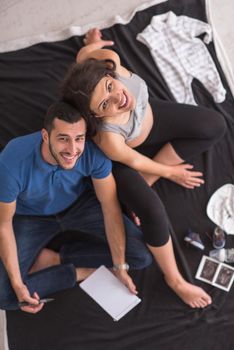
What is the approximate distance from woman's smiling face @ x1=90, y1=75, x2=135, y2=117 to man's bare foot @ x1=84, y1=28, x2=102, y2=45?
64 centimetres

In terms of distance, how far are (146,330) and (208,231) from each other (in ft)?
1.67

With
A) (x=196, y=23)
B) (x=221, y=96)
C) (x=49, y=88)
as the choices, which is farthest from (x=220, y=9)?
(x=49, y=88)

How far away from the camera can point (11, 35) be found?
2.34 m

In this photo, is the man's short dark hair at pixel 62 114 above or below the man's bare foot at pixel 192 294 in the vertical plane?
above

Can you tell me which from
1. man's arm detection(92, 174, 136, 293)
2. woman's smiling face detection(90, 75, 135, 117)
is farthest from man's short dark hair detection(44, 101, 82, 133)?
man's arm detection(92, 174, 136, 293)

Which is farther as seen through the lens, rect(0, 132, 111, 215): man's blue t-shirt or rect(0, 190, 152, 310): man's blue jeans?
rect(0, 190, 152, 310): man's blue jeans

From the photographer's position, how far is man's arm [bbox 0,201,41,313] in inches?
66.1

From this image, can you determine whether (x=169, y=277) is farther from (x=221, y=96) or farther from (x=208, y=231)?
(x=221, y=96)

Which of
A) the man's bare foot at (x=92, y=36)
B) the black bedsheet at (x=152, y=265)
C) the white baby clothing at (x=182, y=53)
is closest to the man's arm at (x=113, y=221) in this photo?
the black bedsheet at (x=152, y=265)

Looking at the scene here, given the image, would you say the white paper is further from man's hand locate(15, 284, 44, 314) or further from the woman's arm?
the woman's arm

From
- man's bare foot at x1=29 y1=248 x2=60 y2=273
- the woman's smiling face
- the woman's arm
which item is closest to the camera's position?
the woman's smiling face

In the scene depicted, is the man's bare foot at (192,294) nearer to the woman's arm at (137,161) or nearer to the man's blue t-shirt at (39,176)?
the woman's arm at (137,161)

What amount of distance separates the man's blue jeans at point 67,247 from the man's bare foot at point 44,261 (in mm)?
27

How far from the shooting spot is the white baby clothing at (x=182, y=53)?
6.98 feet
